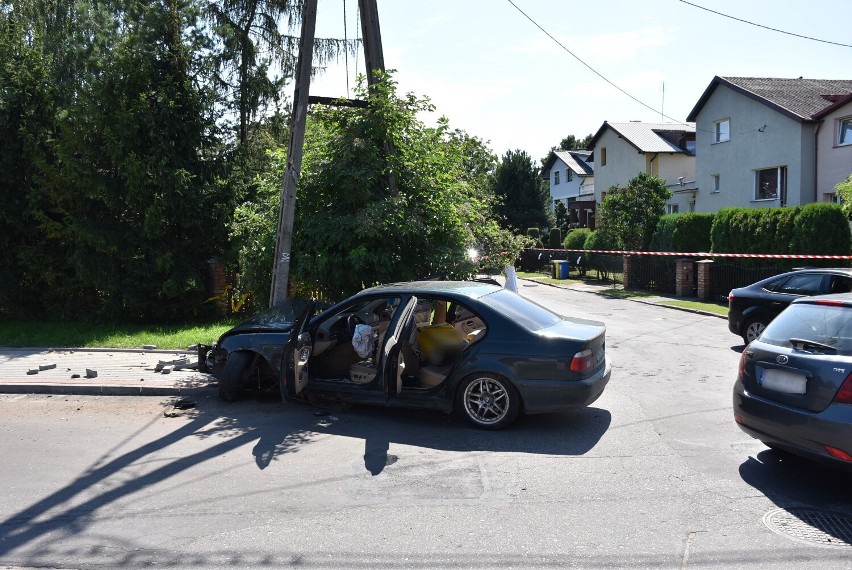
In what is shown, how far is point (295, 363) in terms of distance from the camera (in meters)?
7.27

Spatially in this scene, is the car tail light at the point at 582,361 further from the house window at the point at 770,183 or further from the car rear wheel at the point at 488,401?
the house window at the point at 770,183

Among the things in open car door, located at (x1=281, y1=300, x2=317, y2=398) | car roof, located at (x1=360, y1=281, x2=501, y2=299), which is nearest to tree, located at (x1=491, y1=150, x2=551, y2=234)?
car roof, located at (x1=360, y1=281, x2=501, y2=299)

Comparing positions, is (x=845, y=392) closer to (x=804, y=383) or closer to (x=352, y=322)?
(x=804, y=383)

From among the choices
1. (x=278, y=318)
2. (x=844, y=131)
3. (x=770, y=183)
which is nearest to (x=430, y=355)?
(x=278, y=318)

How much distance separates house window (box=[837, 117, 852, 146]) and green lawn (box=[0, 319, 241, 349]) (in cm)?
2337

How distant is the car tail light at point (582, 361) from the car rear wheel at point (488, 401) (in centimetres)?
62

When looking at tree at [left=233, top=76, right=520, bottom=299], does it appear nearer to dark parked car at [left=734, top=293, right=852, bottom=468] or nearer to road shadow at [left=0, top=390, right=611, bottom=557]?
road shadow at [left=0, top=390, right=611, bottom=557]

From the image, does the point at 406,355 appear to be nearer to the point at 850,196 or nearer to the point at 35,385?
the point at 35,385

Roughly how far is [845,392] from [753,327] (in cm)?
794

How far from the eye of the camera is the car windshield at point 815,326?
5.26 meters

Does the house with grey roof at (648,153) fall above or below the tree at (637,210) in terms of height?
above

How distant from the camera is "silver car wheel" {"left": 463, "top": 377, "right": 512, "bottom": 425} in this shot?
6992mm

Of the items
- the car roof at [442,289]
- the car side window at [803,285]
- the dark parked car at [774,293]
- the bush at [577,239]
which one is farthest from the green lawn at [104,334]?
the bush at [577,239]

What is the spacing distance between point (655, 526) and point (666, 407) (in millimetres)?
3594
